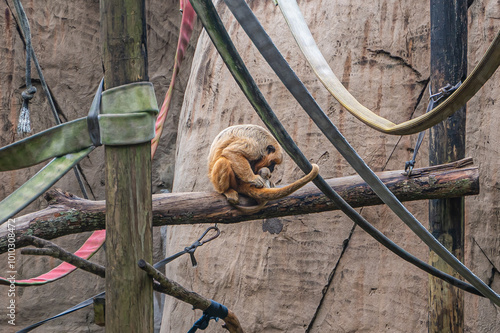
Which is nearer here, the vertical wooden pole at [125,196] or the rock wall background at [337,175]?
the vertical wooden pole at [125,196]

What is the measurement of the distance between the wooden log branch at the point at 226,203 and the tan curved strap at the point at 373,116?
22.5 inches

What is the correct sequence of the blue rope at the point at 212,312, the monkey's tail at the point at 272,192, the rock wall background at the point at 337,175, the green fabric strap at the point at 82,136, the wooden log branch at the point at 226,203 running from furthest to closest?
the rock wall background at the point at 337,175
the wooden log branch at the point at 226,203
the monkey's tail at the point at 272,192
the blue rope at the point at 212,312
the green fabric strap at the point at 82,136

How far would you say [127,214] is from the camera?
4.69ft

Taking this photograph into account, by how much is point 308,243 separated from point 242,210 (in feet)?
4.70

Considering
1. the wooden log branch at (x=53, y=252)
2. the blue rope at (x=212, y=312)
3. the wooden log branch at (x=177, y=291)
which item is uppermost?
the wooden log branch at (x=53, y=252)

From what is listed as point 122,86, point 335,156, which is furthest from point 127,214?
point 335,156

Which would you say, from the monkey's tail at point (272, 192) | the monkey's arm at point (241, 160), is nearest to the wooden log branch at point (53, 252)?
the monkey's tail at point (272, 192)

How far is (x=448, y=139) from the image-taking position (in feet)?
9.39

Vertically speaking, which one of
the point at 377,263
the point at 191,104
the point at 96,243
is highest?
the point at 191,104

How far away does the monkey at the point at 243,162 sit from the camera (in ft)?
9.11

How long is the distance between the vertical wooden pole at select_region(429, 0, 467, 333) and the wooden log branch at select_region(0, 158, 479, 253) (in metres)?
0.20

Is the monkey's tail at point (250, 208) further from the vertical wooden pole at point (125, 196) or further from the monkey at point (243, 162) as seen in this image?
the vertical wooden pole at point (125, 196)

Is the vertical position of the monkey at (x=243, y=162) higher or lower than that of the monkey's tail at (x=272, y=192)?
higher

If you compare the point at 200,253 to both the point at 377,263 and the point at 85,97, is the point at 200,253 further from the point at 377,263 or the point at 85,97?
the point at 85,97
